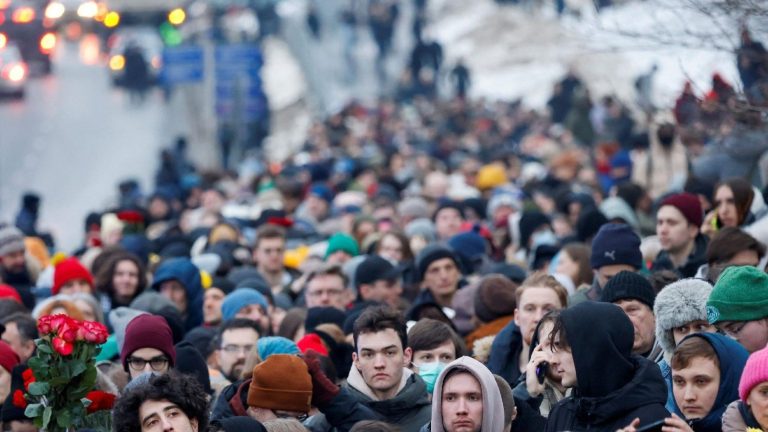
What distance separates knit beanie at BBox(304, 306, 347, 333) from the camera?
44.4 feet

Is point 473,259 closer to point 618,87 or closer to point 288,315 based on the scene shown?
point 288,315

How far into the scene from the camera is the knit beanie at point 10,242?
17906 mm

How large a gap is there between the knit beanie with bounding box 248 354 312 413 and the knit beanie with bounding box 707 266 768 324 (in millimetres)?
2193

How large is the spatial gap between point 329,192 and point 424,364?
1295 cm

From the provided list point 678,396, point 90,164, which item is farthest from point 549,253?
point 90,164

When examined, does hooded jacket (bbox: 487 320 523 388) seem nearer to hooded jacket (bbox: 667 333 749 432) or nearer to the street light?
hooded jacket (bbox: 667 333 749 432)

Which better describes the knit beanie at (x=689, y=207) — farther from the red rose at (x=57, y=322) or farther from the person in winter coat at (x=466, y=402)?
the red rose at (x=57, y=322)

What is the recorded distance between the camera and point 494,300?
13.6 metres

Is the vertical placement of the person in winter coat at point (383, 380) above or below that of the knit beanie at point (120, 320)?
above

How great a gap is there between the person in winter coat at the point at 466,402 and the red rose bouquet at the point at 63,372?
90.8 inches

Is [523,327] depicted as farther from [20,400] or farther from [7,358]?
[7,358]

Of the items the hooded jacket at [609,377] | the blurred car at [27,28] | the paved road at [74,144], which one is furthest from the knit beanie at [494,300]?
the blurred car at [27,28]

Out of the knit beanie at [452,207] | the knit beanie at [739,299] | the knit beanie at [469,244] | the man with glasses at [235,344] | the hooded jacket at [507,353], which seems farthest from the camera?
the knit beanie at [452,207]

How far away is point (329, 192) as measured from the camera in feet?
81.0
